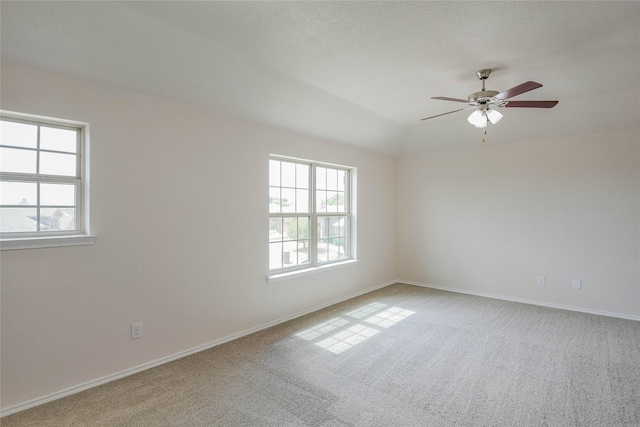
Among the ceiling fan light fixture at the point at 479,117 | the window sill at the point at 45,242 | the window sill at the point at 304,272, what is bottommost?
the window sill at the point at 304,272

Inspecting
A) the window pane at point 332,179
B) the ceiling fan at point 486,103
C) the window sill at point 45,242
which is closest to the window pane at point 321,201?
the window pane at point 332,179

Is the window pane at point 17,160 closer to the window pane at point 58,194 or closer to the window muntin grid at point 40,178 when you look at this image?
the window muntin grid at point 40,178

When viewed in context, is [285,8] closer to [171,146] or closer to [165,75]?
[165,75]

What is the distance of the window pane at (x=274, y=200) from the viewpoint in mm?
3869

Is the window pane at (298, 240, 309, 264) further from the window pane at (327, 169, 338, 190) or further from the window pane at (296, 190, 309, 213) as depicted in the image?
the window pane at (327, 169, 338, 190)

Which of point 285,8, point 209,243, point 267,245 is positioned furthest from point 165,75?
point 267,245

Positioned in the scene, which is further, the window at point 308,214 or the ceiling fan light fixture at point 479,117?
the window at point 308,214

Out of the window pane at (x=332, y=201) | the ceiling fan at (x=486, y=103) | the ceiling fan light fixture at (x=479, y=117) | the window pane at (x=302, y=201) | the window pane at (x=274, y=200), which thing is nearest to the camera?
the ceiling fan at (x=486, y=103)

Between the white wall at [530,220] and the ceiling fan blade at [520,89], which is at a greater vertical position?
the ceiling fan blade at [520,89]

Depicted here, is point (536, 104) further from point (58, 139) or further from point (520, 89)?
point (58, 139)

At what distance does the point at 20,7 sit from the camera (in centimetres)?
185

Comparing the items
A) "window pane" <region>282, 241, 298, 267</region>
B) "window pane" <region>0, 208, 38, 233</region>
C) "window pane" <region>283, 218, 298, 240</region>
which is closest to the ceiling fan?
"window pane" <region>283, 218, 298, 240</region>

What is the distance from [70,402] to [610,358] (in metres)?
4.45

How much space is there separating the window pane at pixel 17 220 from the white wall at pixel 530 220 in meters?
5.09
